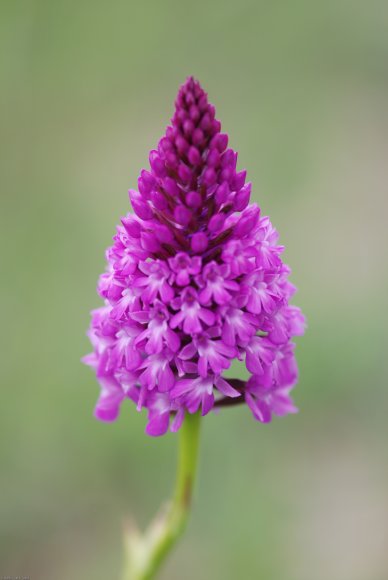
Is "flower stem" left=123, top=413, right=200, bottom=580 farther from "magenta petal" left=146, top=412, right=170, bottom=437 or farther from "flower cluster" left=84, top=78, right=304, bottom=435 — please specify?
"flower cluster" left=84, top=78, right=304, bottom=435

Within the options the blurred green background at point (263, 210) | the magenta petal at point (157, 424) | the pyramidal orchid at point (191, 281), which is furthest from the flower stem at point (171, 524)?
the blurred green background at point (263, 210)

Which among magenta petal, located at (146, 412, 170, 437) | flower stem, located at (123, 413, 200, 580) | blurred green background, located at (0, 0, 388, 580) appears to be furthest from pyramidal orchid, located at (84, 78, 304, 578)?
blurred green background, located at (0, 0, 388, 580)

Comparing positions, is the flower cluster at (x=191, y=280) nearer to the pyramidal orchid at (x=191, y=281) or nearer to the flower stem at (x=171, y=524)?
the pyramidal orchid at (x=191, y=281)

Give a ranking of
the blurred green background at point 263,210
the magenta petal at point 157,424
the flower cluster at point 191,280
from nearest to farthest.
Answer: the flower cluster at point 191,280, the magenta petal at point 157,424, the blurred green background at point 263,210

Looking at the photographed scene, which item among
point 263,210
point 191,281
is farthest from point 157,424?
point 263,210

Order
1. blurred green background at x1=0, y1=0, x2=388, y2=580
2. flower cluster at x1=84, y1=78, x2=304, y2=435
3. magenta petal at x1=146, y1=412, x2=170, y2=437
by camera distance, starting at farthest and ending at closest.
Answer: blurred green background at x1=0, y1=0, x2=388, y2=580 → magenta petal at x1=146, y1=412, x2=170, y2=437 → flower cluster at x1=84, y1=78, x2=304, y2=435

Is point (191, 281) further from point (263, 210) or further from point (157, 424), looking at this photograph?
point (263, 210)

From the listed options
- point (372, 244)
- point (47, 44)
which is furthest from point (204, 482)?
point (47, 44)

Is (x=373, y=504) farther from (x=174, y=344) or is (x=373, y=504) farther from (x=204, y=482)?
(x=174, y=344)
